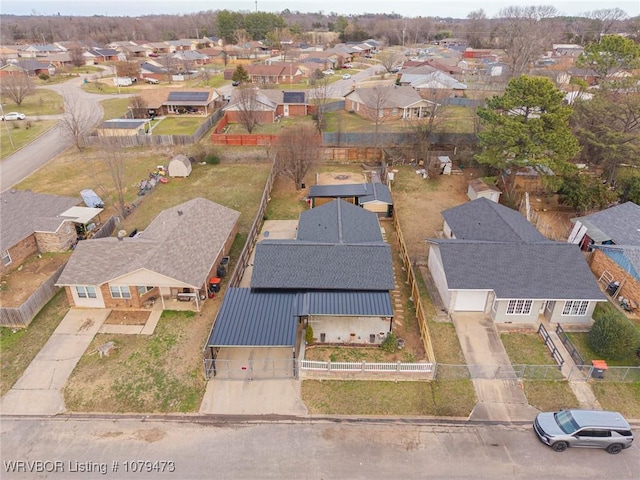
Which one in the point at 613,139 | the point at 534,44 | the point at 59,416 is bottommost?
the point at 59,416

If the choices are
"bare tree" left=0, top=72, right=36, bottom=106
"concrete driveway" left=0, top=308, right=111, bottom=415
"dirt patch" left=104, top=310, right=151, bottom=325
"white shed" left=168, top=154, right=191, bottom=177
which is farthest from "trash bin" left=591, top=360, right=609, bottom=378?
"bare tree" left=0, top=72, right=36, bottom=106

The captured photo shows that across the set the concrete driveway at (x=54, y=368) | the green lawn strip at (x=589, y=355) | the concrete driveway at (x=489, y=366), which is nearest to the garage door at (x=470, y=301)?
the concrete driveway at (x=489, y=366)

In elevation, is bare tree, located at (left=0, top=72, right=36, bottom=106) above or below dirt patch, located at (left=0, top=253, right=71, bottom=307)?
above

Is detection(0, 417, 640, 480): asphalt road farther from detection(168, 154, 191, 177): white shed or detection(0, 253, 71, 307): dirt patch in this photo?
detection(168, 154, 191, 177): white shed

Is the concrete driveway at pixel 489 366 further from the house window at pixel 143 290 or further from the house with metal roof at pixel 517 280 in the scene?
the house window at pixel 143 290

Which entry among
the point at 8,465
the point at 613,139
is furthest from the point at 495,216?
the point at 8,465

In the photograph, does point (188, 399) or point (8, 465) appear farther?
point (188, 399)

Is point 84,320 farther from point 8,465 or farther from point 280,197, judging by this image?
point 280,197
